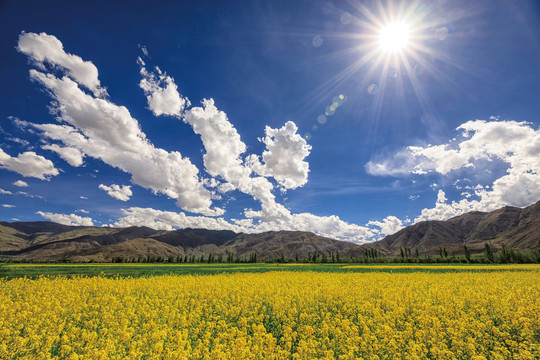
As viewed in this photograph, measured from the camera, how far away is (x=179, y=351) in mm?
4867

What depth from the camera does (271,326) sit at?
30.8 ft

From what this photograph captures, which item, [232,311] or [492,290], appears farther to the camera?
[492,290]

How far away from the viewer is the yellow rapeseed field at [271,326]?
18.7 ft

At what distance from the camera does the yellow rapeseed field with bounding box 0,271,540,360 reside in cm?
569

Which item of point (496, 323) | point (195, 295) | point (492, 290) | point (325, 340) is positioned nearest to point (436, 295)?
point (496, 323)

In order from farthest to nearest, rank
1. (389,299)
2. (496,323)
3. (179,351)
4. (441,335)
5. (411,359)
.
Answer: (389,299) < (496,323) < (441,335) < (411,359) < (179,351)

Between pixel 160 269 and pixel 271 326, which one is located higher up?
pixel 271 326

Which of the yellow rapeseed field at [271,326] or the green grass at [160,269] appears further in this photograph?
the green grass at [160,269]

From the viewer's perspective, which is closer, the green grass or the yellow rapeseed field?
the yellow rapeseed field

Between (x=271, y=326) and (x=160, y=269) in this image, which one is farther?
(x=160, y=269)

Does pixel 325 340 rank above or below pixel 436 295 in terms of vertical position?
below

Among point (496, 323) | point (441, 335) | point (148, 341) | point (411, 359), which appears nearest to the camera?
point (411, 359)

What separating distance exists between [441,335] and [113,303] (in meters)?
12.1

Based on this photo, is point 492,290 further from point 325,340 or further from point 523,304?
point 325,340
